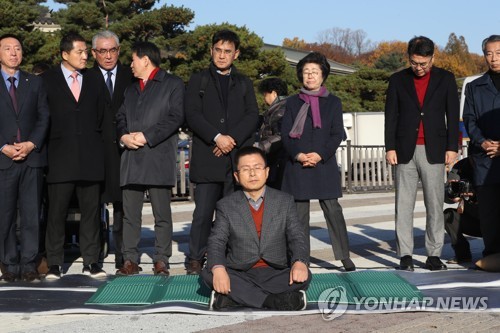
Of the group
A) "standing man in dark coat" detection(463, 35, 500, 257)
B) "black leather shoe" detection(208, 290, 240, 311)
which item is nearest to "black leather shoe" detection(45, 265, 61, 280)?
"black leather shoe" detection(208, 290, 240, 311)

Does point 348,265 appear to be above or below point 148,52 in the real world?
below

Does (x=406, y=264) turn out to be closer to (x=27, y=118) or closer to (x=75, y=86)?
(x=75, y=86)

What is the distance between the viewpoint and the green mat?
651cm

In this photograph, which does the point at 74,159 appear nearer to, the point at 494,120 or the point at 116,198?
the point at 116,198

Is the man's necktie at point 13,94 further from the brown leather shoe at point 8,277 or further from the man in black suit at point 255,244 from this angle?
the man in black suit at point 255,244

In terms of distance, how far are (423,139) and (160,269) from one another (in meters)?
2.61

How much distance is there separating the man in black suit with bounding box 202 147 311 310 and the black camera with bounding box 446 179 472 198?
8.33ft

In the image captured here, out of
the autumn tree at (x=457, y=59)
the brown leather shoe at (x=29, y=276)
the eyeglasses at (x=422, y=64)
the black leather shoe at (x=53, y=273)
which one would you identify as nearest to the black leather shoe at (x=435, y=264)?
the eyeglasses at (x=422, y=64)

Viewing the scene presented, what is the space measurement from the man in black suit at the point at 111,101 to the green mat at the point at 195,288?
1.20 metres

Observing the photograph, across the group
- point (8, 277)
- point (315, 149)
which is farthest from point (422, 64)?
point (8, 277)

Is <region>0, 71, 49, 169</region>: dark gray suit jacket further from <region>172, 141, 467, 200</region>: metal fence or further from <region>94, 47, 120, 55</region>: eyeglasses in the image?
<region>172, 141, 467, 200</region>: metal fence

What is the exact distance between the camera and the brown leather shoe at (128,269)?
8.08 meters

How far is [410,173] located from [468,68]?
272 feet

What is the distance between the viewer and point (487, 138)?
8.09m
